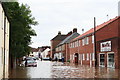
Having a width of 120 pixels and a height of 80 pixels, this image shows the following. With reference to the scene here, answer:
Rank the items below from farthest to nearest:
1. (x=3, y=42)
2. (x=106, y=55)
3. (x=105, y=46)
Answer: (x=105, y=46) → (x=106, y=55) → (x=3, y=42)

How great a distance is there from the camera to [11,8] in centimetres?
3350

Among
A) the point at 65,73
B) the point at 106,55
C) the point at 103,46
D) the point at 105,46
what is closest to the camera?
the point at 65,73

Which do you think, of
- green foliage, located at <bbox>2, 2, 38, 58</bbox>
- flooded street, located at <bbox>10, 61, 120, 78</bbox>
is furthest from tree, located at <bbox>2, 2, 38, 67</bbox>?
flooded street, located at <bbox>10, 61, 120, 78</bbox>

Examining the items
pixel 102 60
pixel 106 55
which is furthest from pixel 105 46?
pixel 102 60

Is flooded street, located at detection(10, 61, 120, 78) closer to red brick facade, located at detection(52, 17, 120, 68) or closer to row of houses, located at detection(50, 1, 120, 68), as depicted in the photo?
red brick facade, located at detection(52, 17, 120, 68)

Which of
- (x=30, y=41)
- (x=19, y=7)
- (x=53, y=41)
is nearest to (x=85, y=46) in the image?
(x=30, y=41)

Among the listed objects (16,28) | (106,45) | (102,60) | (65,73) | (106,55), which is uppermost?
(16,28)

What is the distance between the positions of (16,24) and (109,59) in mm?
14400

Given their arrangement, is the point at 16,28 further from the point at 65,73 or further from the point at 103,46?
the point at 103,46

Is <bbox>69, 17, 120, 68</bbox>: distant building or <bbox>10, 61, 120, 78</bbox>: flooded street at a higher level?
<bbox>69, 17, 120, 68</bbox>: distant building

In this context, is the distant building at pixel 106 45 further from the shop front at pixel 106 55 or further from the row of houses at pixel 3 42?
the row of houses at pixel 3 42

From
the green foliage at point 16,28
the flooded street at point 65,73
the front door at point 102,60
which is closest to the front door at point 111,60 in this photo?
the front door at point 102,60

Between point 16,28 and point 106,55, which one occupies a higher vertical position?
point 16,28

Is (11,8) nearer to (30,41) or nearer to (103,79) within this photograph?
(30,41)
